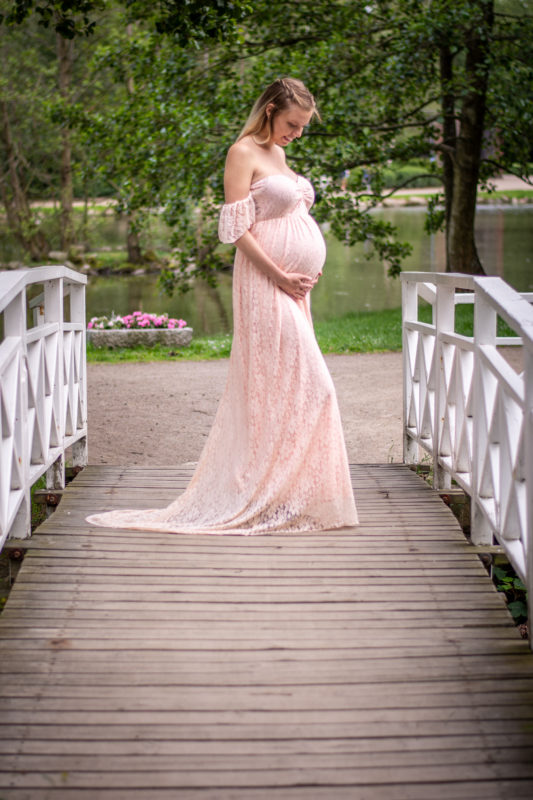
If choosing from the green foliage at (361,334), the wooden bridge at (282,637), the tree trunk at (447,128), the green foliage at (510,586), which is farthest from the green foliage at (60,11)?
the tree trunk at (447,128)

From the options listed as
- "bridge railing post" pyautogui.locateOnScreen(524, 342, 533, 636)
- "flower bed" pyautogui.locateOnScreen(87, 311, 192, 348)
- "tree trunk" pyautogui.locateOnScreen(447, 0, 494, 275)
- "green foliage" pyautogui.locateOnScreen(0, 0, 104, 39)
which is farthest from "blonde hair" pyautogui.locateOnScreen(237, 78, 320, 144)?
"tree trunk" pyautogui.locateOnScreen(447, 0, 494, 275)

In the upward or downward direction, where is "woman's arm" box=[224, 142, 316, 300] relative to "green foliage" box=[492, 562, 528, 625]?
upward

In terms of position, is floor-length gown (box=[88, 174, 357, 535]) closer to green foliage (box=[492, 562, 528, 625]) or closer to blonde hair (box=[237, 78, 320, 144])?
blonde hair (box=[237, 78, 320, 144])

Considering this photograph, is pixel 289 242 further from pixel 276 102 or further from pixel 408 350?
pixel 408 350

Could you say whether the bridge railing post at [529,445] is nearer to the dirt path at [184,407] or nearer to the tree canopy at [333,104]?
the dirt path at [184,407]

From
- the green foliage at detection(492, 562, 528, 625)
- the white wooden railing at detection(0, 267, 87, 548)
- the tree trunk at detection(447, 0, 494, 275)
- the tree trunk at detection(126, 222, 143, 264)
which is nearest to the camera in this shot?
the white wooden railing at detection(0, 267, 87, 548)

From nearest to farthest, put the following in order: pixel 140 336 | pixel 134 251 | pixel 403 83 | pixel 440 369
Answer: pixel 440 369
pixel 140 336
pixel 403 83
pixel 134 251

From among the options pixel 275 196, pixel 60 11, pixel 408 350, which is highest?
pixel 60 11

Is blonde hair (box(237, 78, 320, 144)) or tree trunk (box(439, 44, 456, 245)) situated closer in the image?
blonde hair (box(237, 78, 320, 144))

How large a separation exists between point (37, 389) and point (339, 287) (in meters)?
20.0

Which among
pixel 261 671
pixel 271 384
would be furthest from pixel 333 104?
pixel 261 671

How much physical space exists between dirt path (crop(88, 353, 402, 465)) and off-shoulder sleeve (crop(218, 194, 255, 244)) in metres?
3.06

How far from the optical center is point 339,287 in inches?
951

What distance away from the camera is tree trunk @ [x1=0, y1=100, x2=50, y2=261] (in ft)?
96.5
